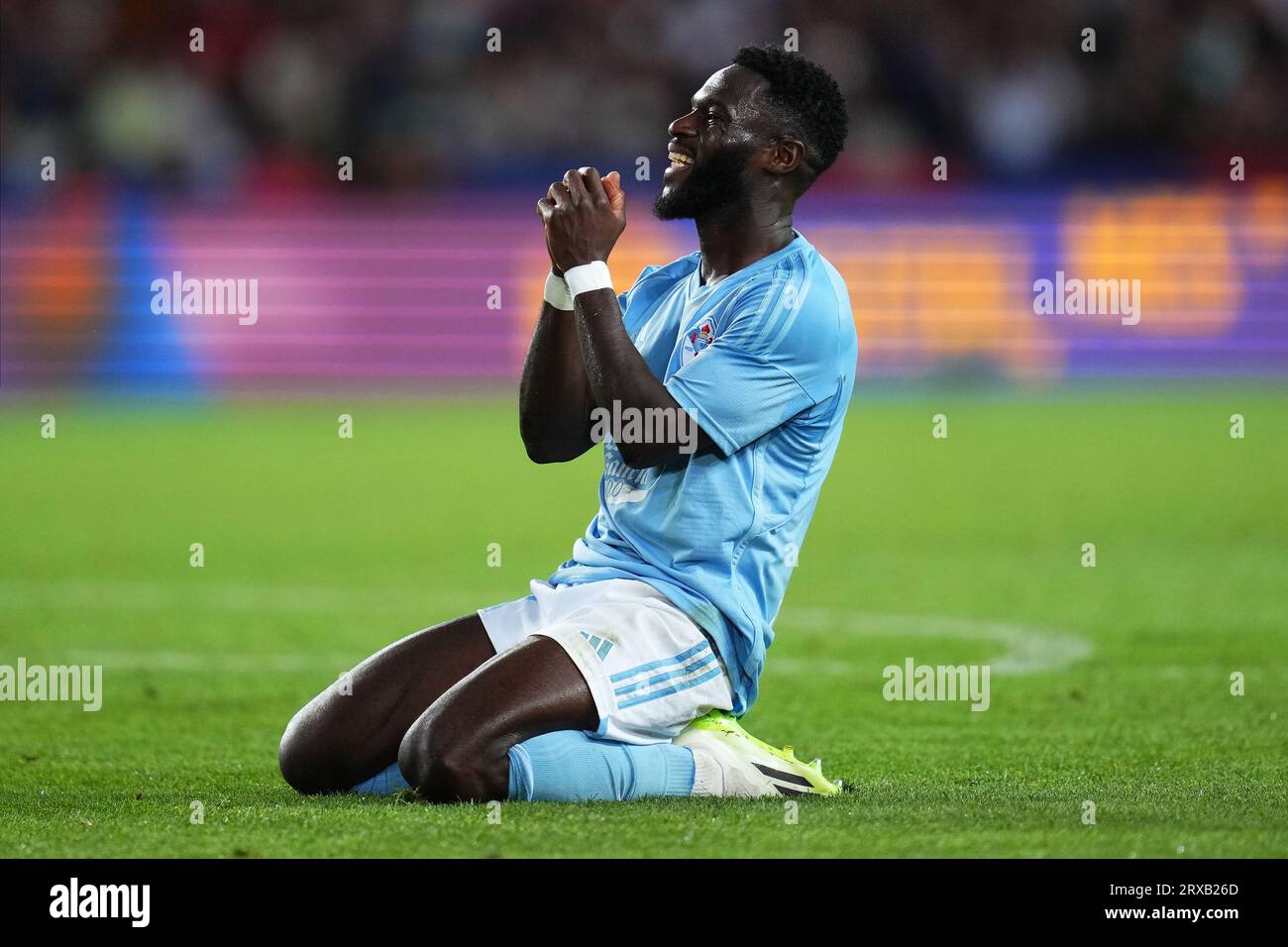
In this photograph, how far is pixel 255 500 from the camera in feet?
41.9

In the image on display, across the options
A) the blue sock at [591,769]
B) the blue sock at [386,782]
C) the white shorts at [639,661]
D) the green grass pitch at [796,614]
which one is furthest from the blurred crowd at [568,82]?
the blue sock at [591,769]

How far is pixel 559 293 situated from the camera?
5.25 metres

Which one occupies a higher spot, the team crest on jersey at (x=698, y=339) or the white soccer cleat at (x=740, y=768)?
the team crest on jersey at (x=698, y=339)

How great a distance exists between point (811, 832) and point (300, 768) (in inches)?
60.0

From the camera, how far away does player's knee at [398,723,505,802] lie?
4746 mm

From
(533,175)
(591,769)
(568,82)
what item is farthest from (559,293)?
(568,82)

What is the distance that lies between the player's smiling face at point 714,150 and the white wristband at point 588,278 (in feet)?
1.07

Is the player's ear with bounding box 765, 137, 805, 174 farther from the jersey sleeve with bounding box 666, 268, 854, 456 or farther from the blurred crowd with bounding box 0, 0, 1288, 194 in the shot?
the blurred crowd with bounding box 0, 0, 1288, 194

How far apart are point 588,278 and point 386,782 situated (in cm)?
147

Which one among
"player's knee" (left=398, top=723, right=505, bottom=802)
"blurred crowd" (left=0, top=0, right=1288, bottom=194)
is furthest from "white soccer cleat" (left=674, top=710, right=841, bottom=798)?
"blurred crowd" (left=0, top=0, right=1288, bottom=194)

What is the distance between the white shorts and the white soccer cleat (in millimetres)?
56

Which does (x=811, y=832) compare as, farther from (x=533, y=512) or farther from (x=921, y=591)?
(x=533, y=512)

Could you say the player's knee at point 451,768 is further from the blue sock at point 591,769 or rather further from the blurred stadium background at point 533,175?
the blurred stadium background at point 533,175

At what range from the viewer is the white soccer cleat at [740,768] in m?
4.98
